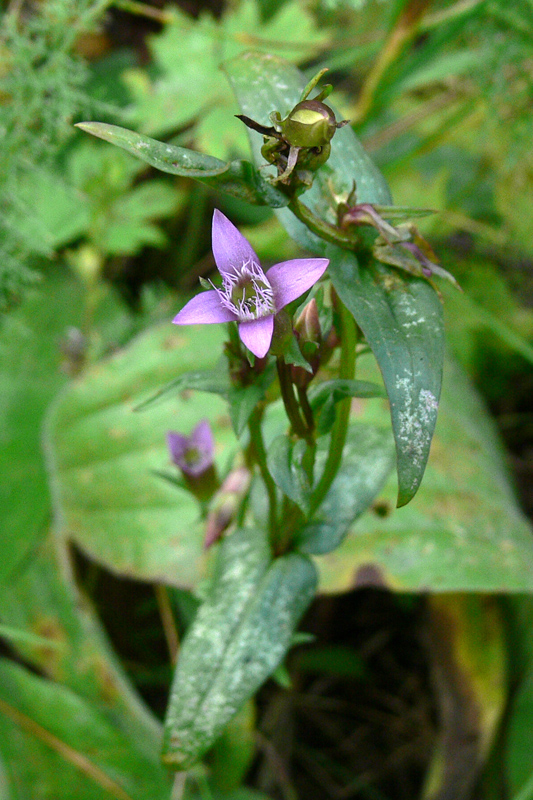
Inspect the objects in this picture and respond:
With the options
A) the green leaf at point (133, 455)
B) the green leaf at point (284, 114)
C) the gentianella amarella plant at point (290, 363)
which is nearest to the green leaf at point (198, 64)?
the green leaf at point (133, 455)

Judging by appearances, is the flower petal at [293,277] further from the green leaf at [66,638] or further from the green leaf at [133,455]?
the green leaf at [66,638]

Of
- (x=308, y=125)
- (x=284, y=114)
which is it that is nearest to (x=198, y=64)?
(x=284, y=114)

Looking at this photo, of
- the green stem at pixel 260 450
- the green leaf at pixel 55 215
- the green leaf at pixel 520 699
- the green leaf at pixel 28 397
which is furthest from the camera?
the green leaf at pixel 55 215

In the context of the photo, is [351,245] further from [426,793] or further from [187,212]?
[187,212]

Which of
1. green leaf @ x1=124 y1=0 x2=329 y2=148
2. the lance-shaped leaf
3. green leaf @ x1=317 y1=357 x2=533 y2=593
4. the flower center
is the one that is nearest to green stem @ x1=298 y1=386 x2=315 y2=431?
the flower center

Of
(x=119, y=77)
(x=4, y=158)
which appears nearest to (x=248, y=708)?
(x=4, y=158)

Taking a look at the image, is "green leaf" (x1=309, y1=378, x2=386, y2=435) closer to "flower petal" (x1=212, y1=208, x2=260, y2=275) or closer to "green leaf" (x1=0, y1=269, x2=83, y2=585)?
"flower petal" (x1=212, y1=208, x2=260, y2=275)
